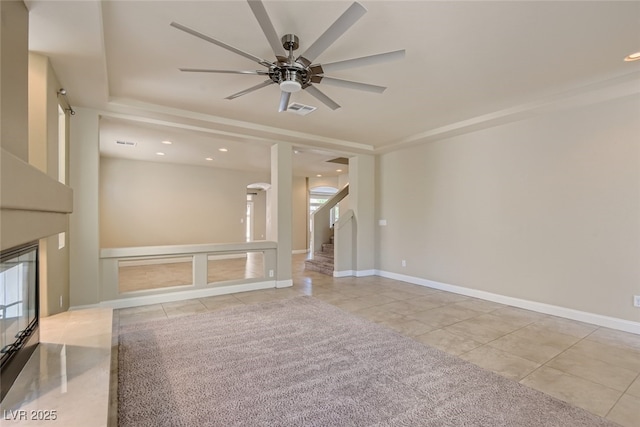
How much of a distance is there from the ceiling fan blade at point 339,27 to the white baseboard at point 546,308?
430cm

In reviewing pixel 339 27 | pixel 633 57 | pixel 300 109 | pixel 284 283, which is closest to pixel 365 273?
pixel 284 283

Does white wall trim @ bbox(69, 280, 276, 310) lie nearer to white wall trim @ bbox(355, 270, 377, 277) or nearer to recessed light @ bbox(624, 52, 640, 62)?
white wall trim @ bbox(355, 270, 377, 277)

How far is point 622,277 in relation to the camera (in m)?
3.37

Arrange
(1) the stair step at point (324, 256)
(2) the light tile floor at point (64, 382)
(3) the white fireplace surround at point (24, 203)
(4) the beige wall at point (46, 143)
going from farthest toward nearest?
1. (1) the stair step at point (324, 256)
2. (4) the beige wall at point (46, 143)
3. (2) the light tile floor at point (64, 382)
4. (3) the white fireplace surround at point (24, 203)

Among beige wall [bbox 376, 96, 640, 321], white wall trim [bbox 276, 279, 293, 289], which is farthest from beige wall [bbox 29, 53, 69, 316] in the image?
beige wall [bbox 376, 96, 640, 321]

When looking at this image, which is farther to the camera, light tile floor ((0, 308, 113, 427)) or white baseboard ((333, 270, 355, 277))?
white baseboard ((333, 270, 355, 277))

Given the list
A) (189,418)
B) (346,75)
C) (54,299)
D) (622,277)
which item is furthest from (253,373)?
(622,277)

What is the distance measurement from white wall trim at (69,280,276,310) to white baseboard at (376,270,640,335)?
306 centimetres

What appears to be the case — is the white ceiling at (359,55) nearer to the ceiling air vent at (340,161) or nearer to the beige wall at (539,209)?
the beige wall at (539,209)

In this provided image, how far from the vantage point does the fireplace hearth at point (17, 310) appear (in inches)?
66.9

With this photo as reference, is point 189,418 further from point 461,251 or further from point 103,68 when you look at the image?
Answer: point 461,251

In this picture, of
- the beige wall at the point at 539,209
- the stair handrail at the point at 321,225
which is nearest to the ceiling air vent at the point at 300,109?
the beige wall at the point at 539,209

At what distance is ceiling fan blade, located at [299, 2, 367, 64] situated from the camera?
1716 millimetres

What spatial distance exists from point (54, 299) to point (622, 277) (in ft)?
20.6
